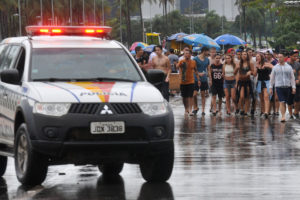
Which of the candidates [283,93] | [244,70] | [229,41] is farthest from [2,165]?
[229,41]

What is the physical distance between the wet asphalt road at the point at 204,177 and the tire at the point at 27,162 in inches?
4.5

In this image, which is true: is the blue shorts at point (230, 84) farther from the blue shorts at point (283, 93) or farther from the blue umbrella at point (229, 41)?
the blue umbrella at point (229, 41)

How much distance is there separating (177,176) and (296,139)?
6.18m

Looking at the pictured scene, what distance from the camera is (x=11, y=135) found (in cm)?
1125

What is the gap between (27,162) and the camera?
Result: 1036 cm

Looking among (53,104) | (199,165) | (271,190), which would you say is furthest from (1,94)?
(271,190)

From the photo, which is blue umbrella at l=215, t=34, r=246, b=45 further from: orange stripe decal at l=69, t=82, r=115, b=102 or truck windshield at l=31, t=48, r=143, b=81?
orange stripe decal at l=69, t=82, r=115, b=102

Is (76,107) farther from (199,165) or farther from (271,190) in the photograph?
(199,165)

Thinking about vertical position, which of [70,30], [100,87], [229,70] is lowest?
[229,70]

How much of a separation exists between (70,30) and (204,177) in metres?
2.91

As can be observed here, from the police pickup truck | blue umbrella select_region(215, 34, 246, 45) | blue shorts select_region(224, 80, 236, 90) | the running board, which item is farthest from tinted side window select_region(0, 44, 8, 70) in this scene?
blue umbrella select_region(215, 34, 246, 45)

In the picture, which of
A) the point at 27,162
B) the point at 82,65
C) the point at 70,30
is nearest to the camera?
the point at 27,162

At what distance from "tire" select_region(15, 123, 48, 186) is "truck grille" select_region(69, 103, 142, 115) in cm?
65

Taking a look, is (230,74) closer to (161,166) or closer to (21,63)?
(21,63)
